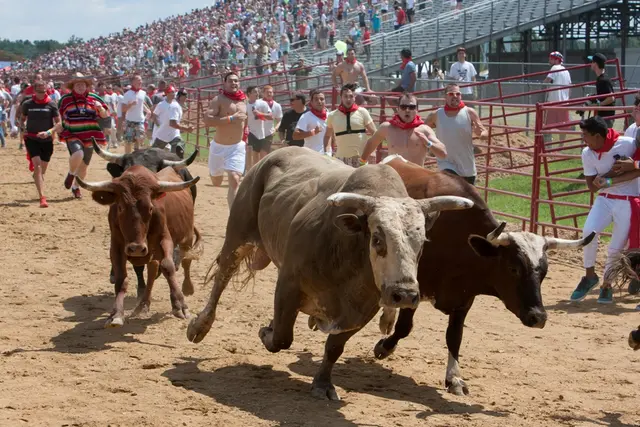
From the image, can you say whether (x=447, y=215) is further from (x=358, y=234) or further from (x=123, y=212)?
(x=123, y=212)

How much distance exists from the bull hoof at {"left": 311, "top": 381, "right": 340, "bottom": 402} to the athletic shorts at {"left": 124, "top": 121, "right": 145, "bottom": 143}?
14.8 meters

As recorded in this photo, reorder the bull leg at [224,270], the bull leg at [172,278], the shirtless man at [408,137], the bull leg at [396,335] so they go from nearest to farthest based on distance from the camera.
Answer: the bull leg at [396,335]
the bull leg at [224,270]
the bull leg at [172,278]
the shirtless man at [408,137]

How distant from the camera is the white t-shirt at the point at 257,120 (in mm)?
16734

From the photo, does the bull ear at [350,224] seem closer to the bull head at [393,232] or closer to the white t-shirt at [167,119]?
the bull head at [393,232]

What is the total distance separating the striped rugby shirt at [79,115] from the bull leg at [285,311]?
978 cm

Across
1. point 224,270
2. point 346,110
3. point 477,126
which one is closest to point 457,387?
point 224,270

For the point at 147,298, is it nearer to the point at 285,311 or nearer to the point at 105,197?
the point at 105,197

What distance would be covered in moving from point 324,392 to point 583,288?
178 inches

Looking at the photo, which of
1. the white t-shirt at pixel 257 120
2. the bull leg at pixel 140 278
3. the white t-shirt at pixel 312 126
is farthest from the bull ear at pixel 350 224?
the white t-shirt at pixel 257 120

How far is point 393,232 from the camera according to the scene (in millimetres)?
5316

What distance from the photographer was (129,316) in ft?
27.4

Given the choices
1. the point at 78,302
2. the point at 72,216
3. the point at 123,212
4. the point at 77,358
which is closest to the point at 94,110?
the point at 72,216

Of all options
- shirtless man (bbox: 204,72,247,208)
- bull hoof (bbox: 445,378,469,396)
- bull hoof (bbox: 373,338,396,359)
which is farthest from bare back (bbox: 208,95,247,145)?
bull hoof (bbox: 445,378,469,396)

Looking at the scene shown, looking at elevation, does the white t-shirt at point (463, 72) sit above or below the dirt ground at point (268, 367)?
above
